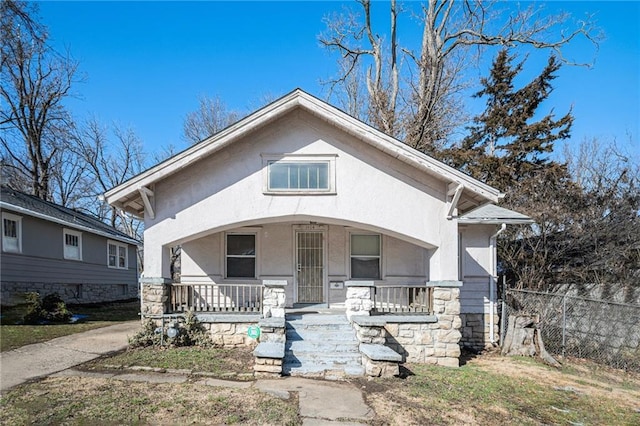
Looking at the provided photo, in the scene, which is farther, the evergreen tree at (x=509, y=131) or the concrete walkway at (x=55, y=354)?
the evergreen tree at (x=509, y=131)

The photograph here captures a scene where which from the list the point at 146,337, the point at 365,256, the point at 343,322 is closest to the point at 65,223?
the point at 146,337

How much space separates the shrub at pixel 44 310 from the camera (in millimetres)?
10367

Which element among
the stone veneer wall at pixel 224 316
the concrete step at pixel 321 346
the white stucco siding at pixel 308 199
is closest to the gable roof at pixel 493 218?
the white stucco siding at pixel 308 199

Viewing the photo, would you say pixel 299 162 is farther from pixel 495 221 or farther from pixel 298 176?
pixel 495 221

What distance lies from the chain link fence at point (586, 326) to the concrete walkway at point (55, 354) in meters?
9.85

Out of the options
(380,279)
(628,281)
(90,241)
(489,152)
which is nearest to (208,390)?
(380,279)

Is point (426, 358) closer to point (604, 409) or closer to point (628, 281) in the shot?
point (604, 409)

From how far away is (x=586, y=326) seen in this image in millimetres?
10156

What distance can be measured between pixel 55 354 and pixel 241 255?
4.59 meters

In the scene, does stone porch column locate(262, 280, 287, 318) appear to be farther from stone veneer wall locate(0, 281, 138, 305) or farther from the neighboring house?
the neighboring house

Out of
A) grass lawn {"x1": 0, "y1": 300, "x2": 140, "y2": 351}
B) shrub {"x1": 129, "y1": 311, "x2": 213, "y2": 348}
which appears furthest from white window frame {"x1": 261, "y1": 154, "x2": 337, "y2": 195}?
grass lawn {"x1": 0, "y1": 300, "x2": 140, "y2": 351}

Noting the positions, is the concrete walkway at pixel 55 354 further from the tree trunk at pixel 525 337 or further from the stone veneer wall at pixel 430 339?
the tree trunk at pixel 525 337

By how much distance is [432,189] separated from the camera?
8531 mm

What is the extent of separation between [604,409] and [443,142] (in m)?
15.0
